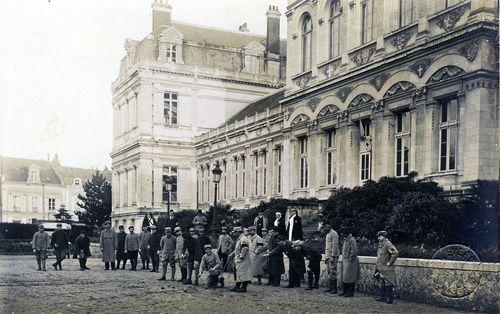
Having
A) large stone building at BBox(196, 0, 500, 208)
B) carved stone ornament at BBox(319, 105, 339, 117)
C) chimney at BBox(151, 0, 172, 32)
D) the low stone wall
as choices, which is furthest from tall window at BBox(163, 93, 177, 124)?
the low stone wall

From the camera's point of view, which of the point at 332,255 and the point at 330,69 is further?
the point at 330,69

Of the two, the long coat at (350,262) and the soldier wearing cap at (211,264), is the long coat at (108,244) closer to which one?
the soldier wearing cap at (211,264)

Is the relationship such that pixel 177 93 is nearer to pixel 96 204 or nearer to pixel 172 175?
pixel 172 175

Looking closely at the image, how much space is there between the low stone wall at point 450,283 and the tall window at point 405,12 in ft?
34.3

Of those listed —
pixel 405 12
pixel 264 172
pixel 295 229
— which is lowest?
pixel 295 229

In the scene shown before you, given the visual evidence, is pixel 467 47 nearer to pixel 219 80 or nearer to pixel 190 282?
pixel 190 282

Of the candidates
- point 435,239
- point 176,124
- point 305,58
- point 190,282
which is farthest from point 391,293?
point 176,124

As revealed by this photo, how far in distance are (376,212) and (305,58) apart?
12241 mm

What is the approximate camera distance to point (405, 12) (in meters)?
20.7

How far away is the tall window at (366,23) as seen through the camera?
22656 mm

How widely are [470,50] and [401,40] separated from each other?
152 inches

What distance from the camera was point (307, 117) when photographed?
2678 cm

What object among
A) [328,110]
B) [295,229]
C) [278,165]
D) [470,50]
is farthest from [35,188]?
[470,50]

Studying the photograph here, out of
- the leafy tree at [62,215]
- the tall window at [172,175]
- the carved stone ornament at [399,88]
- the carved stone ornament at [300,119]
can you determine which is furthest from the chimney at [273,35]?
the carved stone ornament at [399,88]
